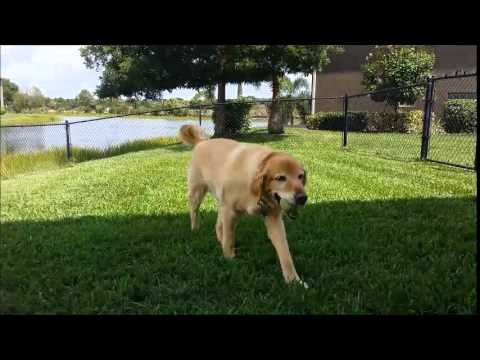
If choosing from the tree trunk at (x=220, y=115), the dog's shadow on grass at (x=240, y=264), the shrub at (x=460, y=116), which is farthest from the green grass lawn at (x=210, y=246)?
the shrub at (x=460, y=116)

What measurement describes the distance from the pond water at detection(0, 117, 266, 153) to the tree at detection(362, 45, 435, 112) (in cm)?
77

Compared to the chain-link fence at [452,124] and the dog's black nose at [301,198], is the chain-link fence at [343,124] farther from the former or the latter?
the dog's black nose at [301,198]

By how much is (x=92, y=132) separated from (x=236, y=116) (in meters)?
0.77

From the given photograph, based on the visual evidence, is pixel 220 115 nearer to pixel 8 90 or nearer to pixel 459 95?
pixel 8 90

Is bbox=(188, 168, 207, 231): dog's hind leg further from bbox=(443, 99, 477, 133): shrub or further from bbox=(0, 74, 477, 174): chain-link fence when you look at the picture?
bbox=(443, 99, 477, 133): shrub

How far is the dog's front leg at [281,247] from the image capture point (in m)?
1.66

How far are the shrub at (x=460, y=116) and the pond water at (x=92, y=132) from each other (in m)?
1.45

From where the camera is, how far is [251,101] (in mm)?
2137

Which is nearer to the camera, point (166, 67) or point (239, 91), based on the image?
point (166, 67)

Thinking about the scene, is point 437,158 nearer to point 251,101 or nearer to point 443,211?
point 443,211

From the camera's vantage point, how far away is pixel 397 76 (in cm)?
310

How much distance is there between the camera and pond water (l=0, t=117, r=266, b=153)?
1.49 meters

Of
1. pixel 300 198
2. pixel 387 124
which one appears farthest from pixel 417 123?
pixel 300 198
